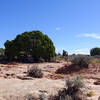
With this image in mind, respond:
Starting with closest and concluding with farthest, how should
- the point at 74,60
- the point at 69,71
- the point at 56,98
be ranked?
the point at 56,98 < the point at 69,71 < the point at 74,60

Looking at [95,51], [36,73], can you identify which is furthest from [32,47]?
[95,51]

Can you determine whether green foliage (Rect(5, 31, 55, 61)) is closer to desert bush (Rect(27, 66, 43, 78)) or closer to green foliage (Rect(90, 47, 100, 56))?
desert bush (Rect(27, 66, 43, 78))

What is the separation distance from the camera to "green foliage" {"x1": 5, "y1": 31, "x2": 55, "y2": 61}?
88.4 ft

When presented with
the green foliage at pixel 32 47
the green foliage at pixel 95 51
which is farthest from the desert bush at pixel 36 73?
the green foliage at pixel 95 51

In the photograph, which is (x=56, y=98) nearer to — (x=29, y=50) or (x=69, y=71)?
(x=69, y=71)

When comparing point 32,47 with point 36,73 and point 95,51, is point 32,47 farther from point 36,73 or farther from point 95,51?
point 95,51

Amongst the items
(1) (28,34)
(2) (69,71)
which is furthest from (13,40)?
(2) (69,71)

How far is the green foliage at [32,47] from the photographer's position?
88.4 feet

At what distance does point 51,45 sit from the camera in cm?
2791

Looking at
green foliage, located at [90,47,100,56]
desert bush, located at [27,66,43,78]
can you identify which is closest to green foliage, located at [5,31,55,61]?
desert bush, located at [27,66,43,78]

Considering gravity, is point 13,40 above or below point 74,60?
above

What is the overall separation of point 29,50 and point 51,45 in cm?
346

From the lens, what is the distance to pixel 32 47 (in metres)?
27.4

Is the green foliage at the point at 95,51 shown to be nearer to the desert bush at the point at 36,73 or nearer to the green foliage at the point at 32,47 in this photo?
the green foliage at the point at 32,47
